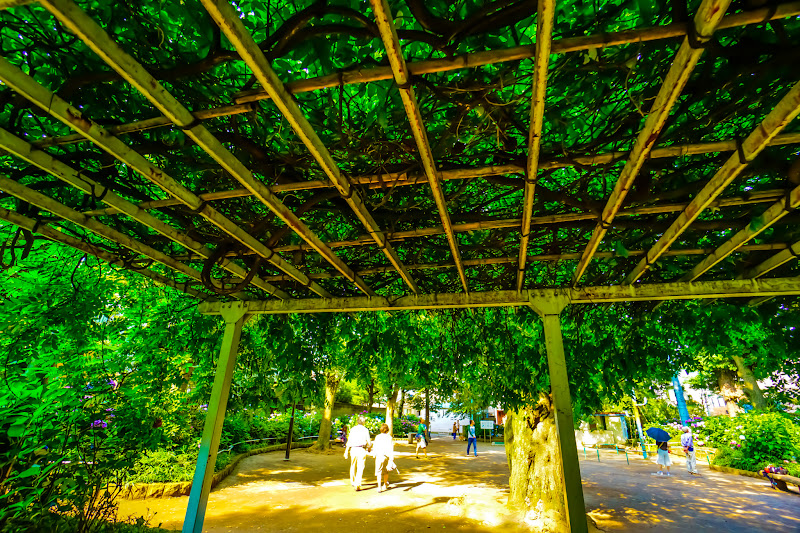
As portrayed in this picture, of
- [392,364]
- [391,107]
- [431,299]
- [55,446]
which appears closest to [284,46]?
[391,107]

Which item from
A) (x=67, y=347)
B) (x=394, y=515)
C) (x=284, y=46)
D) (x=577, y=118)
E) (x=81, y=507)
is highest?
(x=577, y=118)

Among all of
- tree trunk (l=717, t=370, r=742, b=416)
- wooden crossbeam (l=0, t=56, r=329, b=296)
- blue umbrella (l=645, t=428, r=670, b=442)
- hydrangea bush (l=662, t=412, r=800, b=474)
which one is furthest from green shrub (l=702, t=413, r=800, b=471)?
wooden crossbeam (l=0, t=56, r=329, b=296)

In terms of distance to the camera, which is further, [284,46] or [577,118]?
[577,118]

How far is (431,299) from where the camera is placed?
3.95 metres

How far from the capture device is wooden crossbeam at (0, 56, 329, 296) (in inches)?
61.8

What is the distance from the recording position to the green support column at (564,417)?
9.69 feet

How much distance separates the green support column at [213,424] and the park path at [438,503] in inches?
80.4

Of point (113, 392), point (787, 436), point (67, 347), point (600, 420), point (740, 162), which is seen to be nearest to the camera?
point (740, 162)

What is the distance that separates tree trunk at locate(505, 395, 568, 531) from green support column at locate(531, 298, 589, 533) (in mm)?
2589

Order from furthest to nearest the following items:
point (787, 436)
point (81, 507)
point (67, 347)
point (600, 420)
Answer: point (600, 420)
point (787, 436)
point (67, 347)
point (81, 507)

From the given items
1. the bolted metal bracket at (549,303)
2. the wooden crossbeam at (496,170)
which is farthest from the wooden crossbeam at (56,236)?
the bolted metal bracket at (549,303)

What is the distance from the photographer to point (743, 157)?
1.86 metres

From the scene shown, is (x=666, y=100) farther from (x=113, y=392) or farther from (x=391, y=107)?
(x=113, y=392)

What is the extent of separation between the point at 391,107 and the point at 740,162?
185cm
